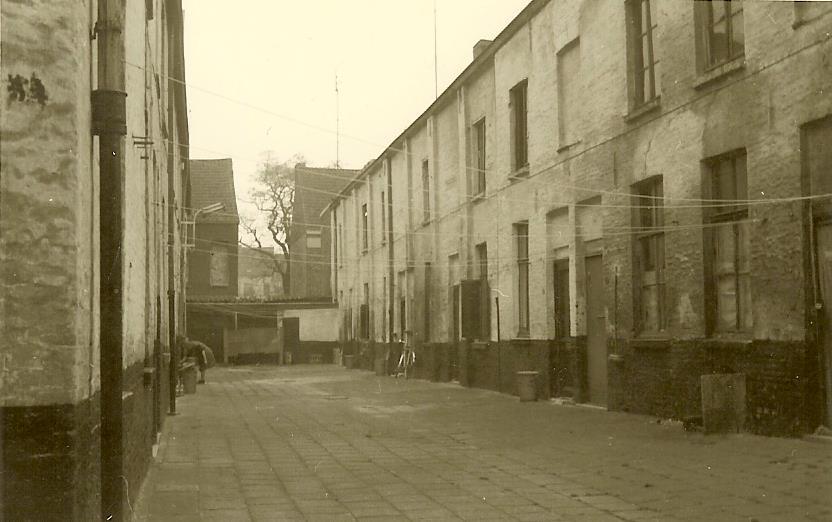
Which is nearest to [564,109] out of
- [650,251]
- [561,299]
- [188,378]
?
[561,299]

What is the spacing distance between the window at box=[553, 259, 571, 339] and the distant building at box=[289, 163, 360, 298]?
33.1 m

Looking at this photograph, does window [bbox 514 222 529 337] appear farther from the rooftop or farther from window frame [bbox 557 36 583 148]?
the rooftop

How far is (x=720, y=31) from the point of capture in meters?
11.8

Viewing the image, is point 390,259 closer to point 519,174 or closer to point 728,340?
point 519,174

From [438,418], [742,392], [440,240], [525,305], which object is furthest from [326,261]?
[742,392]

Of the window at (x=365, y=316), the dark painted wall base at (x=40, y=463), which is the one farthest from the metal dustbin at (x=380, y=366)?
the dark painted wall base at (x=40, y=463)

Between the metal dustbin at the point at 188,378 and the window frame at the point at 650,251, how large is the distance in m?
11.3

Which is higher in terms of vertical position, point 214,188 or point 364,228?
point 214,188

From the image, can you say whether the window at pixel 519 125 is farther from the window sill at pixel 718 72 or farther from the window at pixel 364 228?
the window at pixel 364 228

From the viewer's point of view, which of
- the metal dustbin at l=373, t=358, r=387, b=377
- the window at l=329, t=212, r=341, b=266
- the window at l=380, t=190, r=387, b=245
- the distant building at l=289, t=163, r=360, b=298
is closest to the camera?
the metal dustbin at l=373, t=358, r=387, b=377

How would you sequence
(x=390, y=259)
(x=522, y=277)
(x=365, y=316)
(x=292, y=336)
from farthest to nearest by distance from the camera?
1. (x=292, y=336)
2. (x=365, y=316)
3. (x=390, y=259)
4. (x=522, y=277)

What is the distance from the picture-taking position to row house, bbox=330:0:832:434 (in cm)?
1020

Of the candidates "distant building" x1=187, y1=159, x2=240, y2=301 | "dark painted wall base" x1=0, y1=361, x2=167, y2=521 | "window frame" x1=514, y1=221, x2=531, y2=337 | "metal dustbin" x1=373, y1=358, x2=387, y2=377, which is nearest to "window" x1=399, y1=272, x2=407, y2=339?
"metal dustbin" x1=373, y1=358, x2=387, y2=377

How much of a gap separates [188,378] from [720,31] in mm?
14182
